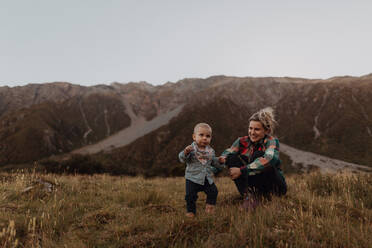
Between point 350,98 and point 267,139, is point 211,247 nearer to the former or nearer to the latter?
point 267,139

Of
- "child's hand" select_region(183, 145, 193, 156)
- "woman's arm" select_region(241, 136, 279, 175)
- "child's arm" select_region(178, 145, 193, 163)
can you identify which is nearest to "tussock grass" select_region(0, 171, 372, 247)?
"woman's arm" select_region(241, 136, 279, 175)

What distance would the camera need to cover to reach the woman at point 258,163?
3656 millimetres

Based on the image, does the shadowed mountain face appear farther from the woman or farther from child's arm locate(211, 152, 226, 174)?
the woman

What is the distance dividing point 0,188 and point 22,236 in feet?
10.8

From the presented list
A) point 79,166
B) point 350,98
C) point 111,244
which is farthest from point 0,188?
point 350,98

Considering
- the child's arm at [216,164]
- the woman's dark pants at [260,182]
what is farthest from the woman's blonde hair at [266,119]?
the child's arm at [216,164]

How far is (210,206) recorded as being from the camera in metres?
3.97

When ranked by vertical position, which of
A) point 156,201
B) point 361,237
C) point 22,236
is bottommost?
point 156,201

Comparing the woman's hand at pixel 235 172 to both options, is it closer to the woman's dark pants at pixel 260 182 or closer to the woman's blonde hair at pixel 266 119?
the woman's dark pants at pixel 260 182

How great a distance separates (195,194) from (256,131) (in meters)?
1.87

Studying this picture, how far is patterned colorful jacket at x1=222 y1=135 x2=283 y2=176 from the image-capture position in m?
3.59

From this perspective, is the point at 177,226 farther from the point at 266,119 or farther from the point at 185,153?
the point at 266,119

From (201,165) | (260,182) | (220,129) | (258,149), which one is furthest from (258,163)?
(220,129)

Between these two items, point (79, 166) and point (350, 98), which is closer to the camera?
point (79, 166)
